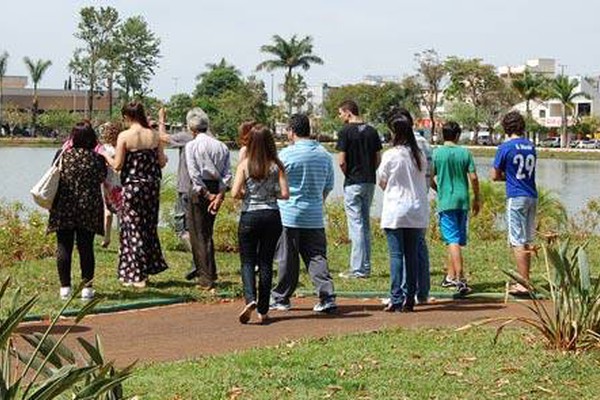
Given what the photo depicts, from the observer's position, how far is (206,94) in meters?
93.1

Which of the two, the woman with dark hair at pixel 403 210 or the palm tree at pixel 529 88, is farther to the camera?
the palm tree at pixel 529 88

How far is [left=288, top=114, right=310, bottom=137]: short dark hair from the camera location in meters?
8.70

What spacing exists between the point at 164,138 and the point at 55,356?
623 centimetres

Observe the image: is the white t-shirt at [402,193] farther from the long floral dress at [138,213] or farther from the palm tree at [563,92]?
the palm tree at [563,92]

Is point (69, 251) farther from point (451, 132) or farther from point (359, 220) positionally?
point (451, 132)

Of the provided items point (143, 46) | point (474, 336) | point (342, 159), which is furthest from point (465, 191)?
point (143, 46)

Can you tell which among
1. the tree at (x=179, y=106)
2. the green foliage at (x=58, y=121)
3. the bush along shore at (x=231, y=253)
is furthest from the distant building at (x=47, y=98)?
the bush along shore at (x=231, y=253)

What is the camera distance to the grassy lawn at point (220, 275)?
31.0ft

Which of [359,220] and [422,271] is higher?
[359,220]

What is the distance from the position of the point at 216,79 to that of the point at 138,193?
9005 cm

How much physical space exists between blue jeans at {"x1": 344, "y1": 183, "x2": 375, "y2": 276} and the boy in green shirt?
1029mm

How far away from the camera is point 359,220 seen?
10664mm

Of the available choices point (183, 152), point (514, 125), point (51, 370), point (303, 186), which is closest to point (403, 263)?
point (303, 186)

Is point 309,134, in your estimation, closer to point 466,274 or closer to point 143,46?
point 466,274
